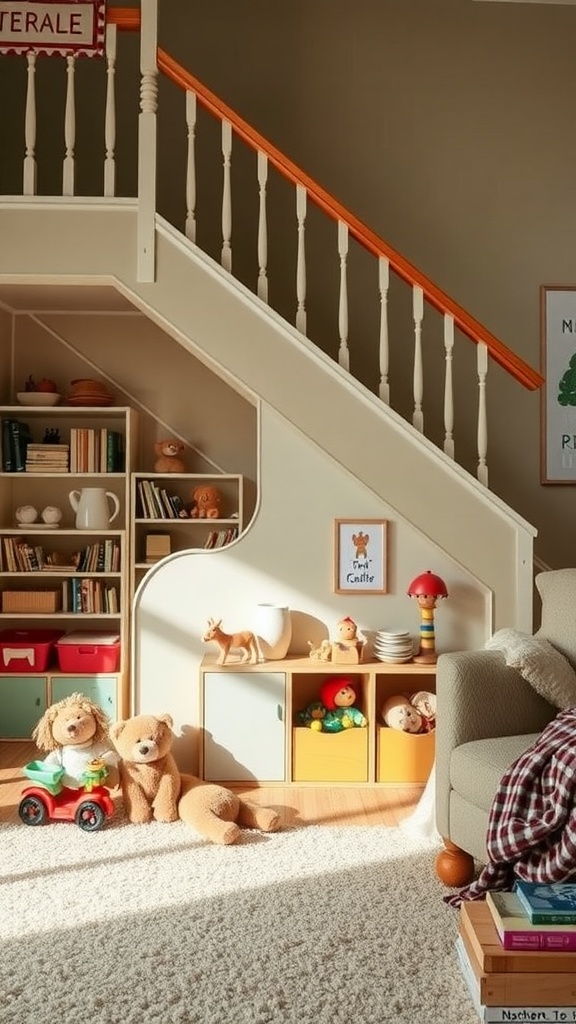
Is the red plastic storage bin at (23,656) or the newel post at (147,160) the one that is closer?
the newel post at (147,160)

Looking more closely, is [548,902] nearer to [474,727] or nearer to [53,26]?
[474,727]

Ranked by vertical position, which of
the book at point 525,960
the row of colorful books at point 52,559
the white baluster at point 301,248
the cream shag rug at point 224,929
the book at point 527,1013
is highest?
the white baluster at point 301,248

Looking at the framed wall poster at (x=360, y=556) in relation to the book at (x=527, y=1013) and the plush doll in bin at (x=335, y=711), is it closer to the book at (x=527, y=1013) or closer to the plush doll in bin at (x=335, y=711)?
the plush doll in bin at (x=335, y=711)

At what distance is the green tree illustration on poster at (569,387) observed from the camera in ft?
16.2

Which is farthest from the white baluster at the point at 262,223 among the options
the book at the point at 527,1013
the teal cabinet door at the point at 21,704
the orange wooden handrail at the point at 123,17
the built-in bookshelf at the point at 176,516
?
the book at the point at 527,1013

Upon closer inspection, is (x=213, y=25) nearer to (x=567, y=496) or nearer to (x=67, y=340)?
(x=67, y=340)

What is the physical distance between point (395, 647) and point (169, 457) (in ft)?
5.43

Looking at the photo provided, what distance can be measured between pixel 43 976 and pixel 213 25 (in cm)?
455

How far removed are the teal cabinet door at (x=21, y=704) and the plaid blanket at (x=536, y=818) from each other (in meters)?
2.41

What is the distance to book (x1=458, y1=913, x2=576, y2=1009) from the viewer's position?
195 centimetres

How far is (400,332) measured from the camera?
4.87 m

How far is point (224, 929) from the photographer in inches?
95.3

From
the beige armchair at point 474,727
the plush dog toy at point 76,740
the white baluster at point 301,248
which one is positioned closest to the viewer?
the beige armchair at point 474,727

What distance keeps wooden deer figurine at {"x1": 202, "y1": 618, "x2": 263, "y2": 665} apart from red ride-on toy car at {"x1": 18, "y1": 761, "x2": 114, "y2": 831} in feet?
2.04
